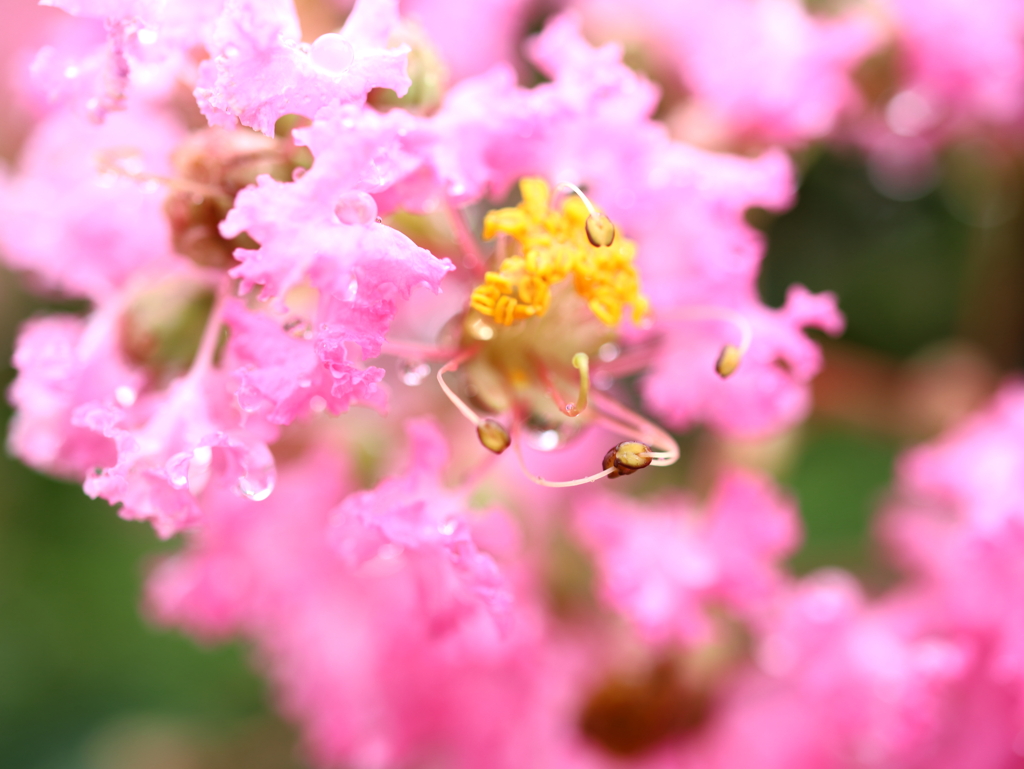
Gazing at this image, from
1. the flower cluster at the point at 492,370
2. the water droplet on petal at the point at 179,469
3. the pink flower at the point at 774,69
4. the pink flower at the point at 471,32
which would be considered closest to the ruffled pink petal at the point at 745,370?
the flower cluster at the point at 492,370

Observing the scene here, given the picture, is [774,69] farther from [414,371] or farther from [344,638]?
[344,638]

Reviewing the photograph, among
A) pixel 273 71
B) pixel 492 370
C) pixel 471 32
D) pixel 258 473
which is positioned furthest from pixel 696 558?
pixel 471 32

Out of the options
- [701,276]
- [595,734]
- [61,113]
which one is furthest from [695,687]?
[61,113]

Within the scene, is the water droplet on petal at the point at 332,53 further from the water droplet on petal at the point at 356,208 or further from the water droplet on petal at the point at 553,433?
the water droplet on petal at the point at 553,433

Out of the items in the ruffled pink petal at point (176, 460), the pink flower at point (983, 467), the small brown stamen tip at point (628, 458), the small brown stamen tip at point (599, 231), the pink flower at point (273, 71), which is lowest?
the pink flower at point (983, 467)

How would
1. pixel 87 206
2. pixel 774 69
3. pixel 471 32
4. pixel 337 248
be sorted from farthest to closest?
pixel 471 32 → pixel 774 69 → pixel 87 206 → pixel 337 248

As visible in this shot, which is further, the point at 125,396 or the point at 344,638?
the point at 344,638

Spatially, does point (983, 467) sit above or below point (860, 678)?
above

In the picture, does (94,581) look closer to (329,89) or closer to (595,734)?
(595,734)
